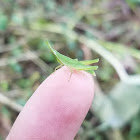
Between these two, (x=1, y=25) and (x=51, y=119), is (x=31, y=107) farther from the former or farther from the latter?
(x=1, y=25)

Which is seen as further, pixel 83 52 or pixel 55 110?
pixel 83 52

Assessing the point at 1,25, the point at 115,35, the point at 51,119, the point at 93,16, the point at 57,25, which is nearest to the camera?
the point at 51,119

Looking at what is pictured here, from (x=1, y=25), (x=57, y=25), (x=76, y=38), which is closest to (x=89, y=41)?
(x=76, y=38)

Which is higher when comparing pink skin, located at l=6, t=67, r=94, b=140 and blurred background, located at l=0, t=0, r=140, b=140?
pink skin, located at l=6, t=67, r=94, b=140

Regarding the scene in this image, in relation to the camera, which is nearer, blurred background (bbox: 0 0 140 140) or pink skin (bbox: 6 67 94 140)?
pink skin (bbox: 6 67 94 140)
